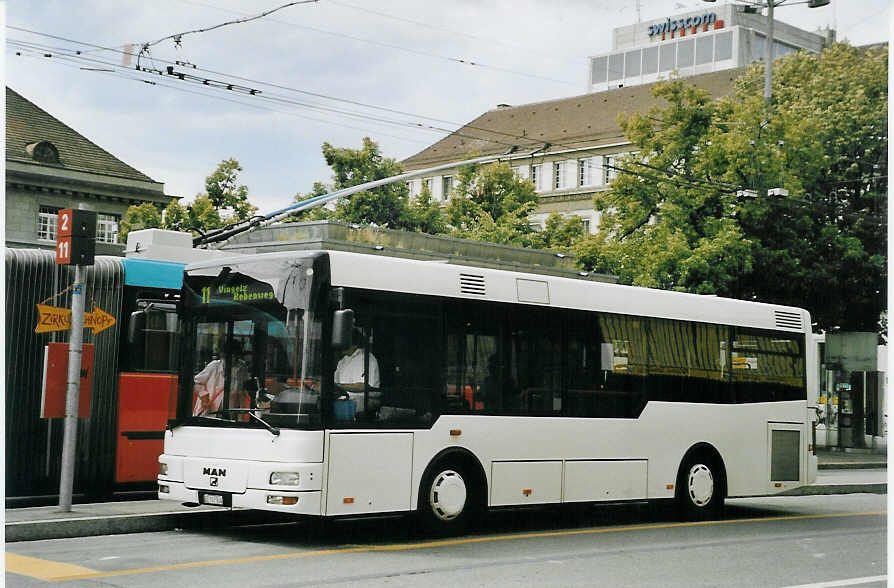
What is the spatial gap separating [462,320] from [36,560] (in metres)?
4.98

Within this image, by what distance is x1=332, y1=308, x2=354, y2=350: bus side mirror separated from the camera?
1152 centimetres

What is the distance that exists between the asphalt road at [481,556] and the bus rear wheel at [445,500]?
203 millimetres

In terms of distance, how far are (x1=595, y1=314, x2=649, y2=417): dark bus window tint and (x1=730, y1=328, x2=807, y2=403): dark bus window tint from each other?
200cm

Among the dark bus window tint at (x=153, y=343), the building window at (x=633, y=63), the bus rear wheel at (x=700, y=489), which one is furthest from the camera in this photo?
the building window at (x=633, y=63)

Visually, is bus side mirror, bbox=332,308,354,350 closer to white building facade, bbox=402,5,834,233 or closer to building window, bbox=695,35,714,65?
white building facade, bbox=402,5,834,233

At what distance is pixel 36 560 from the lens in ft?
33.8

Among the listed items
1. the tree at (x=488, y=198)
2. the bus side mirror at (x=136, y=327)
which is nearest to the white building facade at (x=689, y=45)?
the tree at (x=488, y=198)

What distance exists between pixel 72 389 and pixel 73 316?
2.54ft

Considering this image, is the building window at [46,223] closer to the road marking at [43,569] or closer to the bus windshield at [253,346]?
the bus windshield at [253,346]

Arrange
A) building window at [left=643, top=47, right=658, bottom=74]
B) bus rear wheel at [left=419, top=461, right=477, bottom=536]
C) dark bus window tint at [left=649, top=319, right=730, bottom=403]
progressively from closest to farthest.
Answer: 1. bus rear wheel at [left=419, top=461, right=477, bottom=536]
2. dark bus window tint at [left=649, top=319, right=730, bottom=403]
3. building window at [left=643, top=47, right=658, bottom=74]

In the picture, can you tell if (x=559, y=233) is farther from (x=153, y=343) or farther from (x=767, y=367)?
(x=153, y=343)

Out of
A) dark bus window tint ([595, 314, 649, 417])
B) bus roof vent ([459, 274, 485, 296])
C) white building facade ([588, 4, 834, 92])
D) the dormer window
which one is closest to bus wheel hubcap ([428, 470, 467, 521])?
bus roof vent ([459, 274, 485, 296])

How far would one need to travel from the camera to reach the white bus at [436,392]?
11.7 m

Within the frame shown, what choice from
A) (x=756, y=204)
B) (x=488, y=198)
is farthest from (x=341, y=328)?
(x=488, y=198)
